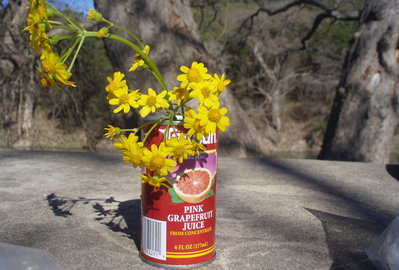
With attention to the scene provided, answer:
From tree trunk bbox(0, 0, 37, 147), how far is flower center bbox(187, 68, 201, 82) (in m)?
5.19

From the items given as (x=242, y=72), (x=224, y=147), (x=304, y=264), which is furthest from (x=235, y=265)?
(x=242, y=72)

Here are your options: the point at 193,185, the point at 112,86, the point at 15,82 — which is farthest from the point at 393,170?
the point at 15,82

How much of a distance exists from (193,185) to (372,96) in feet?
10.2

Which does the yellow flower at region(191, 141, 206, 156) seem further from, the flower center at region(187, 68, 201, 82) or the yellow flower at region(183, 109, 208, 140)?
the flower center at region(187, 68, 201, 82)

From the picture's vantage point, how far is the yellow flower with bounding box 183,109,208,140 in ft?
4.23

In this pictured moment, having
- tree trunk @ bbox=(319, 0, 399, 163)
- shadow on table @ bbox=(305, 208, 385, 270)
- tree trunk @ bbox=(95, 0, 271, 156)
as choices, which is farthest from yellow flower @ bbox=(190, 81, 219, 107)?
tree trunk @ bbox=(319, 0, 399, 163)

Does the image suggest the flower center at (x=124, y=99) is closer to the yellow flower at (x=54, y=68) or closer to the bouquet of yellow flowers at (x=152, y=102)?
the bouquet of yellow flowers at (x=152, y=102)

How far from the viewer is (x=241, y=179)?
8.86 feet

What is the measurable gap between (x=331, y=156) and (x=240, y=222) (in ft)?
8.33

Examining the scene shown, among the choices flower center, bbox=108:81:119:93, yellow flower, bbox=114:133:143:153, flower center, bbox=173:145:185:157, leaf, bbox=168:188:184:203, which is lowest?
leaf, bbox=168:188:184:203

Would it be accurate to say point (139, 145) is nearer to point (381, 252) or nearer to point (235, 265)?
point (235, 265)

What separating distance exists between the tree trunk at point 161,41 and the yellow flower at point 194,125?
244 centimetres

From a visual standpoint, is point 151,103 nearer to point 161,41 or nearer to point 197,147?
point 197,147

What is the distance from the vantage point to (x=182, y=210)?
4.60 feet
